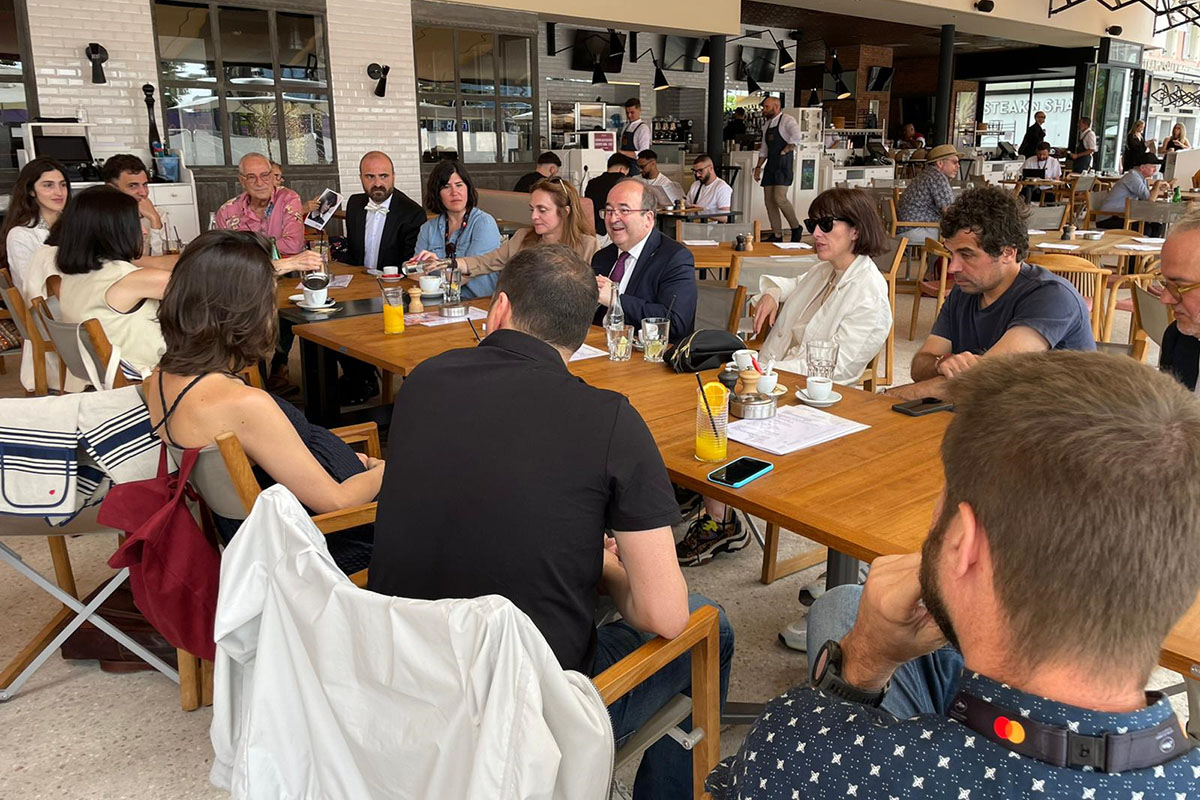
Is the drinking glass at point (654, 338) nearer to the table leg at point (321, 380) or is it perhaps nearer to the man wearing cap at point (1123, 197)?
the table leg at point (321, 380)

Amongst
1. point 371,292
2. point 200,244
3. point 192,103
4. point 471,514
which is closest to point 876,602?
point 471,514

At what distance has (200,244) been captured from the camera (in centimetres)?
213

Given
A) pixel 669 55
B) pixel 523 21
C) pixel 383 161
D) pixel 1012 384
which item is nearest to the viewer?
pixel 1012 384

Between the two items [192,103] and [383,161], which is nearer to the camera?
[383,161]

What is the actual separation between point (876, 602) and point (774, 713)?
0.97ft

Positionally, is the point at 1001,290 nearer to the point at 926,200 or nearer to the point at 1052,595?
the point at 1052,595

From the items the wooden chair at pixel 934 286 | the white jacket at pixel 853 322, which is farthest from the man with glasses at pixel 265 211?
the wooden chair at pixel 934 286

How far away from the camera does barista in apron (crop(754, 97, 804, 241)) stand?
430 inches

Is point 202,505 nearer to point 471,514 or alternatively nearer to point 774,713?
point 471,514

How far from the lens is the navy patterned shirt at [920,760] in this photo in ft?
2.26

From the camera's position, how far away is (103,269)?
331 centimetres

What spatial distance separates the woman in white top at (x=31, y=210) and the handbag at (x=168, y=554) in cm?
340

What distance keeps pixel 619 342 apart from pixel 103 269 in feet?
6.48

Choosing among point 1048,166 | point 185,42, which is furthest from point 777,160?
point 185,42
